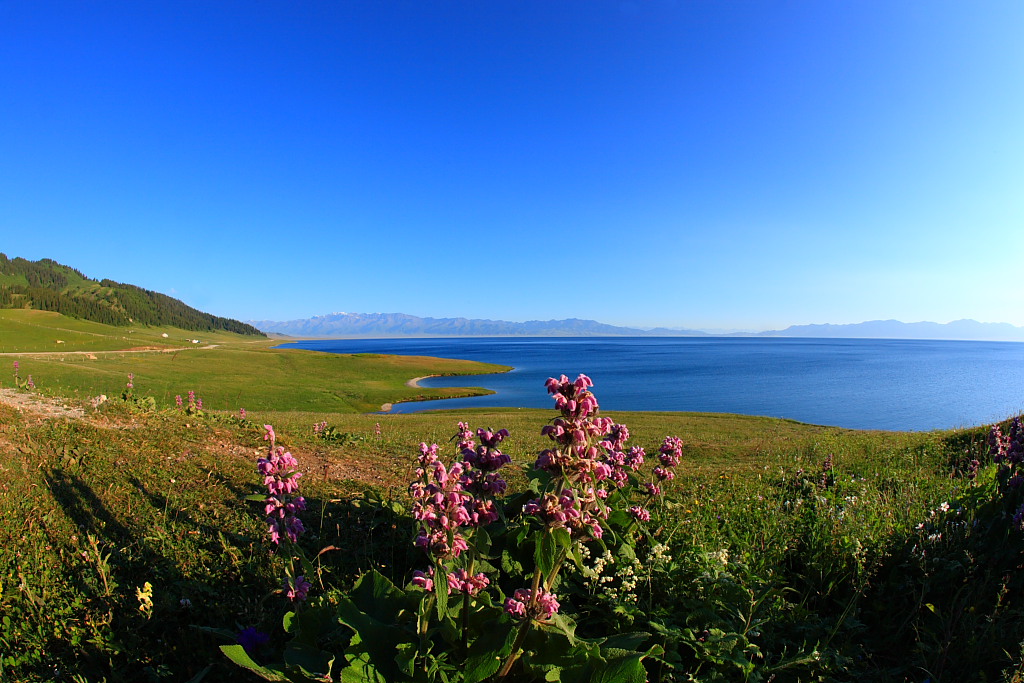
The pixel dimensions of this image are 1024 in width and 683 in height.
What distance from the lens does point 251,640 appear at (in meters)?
3.20

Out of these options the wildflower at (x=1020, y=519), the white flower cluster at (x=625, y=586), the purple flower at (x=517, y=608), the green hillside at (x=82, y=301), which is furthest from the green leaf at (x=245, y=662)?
the green hillside at (x=82, y=301)

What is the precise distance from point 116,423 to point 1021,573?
42.7 feet

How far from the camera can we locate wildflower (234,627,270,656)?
3.18m

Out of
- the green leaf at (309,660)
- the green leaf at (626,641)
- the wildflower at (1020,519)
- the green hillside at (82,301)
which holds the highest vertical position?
the green hillside at (82,301)

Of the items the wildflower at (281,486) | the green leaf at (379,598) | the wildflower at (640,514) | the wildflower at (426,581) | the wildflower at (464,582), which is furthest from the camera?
the wildflower at (640,514)

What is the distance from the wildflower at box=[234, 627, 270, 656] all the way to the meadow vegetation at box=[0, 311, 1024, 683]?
22 millimetres

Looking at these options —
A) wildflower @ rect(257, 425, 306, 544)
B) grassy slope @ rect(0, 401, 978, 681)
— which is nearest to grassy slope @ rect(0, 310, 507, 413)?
grassy slope @ rect(0, 401, 978, 681)

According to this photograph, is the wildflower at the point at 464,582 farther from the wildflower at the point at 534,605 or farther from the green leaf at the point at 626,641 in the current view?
the green leaf at the point at 626,641

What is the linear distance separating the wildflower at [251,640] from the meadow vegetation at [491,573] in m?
0.02

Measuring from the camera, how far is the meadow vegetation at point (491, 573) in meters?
2.60

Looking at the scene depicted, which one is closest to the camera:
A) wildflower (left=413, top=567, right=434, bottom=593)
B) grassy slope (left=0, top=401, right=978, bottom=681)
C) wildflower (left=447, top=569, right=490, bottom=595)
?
wildflower (left=413, top=567, right=434, bottom=593)

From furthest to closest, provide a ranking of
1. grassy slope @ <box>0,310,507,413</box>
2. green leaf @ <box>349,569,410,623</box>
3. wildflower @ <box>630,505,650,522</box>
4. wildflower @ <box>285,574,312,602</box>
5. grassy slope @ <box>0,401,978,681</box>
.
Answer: grassy slope @ <box>0,310,507,413</box>
wildflower @ <box>630,505,650,522</box>
grassy slope @ <box>0,401,978,681</box>
wildflower @ <box>285,574,312,602</box>
green leaf @ <box>349,569,410,623</box>

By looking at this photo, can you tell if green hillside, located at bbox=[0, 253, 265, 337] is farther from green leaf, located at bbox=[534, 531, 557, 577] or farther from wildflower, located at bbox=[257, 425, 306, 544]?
green leaf, located at bbox=[534, 531, 557, 577]

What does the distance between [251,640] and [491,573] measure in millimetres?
1711
